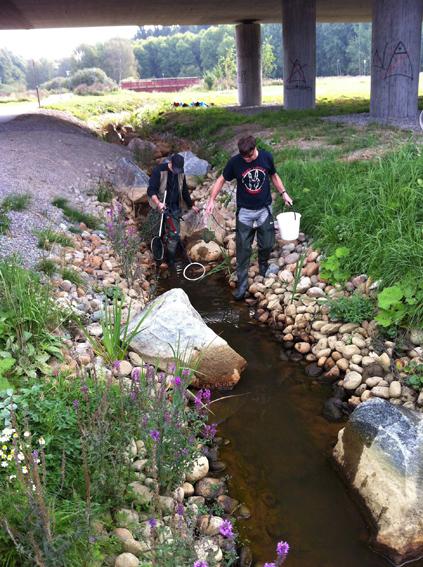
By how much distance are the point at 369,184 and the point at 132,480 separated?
16.1 feet

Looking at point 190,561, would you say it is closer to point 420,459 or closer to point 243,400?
point 420,459

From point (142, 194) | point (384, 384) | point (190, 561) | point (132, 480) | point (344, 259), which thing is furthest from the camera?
point (142, 194)

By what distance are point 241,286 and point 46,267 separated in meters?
2.48

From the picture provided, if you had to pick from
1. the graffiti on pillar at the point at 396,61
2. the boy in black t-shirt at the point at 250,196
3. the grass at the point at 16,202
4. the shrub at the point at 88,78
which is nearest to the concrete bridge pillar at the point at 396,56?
the graffiti on pillar at the point at 396,61

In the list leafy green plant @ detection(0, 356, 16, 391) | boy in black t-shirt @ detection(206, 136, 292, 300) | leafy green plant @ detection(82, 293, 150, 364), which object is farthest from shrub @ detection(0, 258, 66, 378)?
boy in black t-shirt @ detection(206, 136, 292, 300)

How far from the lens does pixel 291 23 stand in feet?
63.2

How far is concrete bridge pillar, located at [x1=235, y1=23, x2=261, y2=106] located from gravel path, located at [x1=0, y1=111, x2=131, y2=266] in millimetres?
12180

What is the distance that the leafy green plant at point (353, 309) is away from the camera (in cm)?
561

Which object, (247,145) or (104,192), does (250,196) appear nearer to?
(247,145)

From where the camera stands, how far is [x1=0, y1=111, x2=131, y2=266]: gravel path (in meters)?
6.94

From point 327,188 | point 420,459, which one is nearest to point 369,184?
point 327,188

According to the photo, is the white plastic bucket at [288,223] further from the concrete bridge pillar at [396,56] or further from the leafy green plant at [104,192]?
the concrete bridge pillar at [396,56]

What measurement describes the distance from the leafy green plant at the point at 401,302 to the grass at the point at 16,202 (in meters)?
5.10

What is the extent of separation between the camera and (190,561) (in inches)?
101
